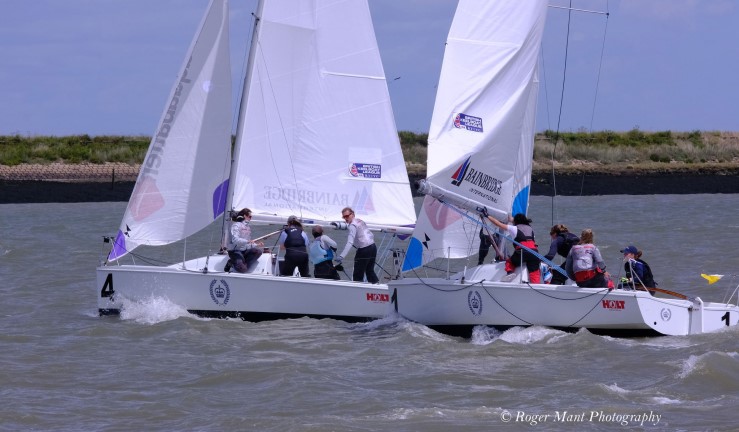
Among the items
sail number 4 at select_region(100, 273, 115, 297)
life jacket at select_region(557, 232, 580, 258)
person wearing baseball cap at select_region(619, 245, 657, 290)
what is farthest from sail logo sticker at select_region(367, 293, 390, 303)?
sail number 4 at select_region(100, 273, 115, 297)

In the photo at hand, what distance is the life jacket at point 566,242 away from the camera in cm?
1427

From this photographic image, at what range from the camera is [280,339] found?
14.3m

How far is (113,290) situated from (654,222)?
2120 cm

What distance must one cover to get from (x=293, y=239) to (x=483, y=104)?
2.97 meters

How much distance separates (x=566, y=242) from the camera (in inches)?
565

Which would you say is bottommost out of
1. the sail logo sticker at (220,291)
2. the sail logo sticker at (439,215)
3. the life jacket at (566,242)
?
the sail logo sticker at (220,291)

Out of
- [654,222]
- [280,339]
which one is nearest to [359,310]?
[280,339]

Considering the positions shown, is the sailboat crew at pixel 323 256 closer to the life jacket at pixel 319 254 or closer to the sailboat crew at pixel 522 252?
the life jacket at pixel 319 254

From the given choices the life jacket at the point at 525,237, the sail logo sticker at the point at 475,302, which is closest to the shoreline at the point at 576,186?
the life jacket at the point at 525,237

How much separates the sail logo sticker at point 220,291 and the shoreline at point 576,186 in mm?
29921

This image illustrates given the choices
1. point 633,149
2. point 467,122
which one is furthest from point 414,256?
point 633,149

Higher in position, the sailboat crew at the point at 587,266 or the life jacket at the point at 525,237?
the life jacket at the point at 525,237

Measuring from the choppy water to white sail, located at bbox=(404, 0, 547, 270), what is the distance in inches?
67.6

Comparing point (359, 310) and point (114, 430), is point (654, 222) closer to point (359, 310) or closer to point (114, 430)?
point (359, 310)
